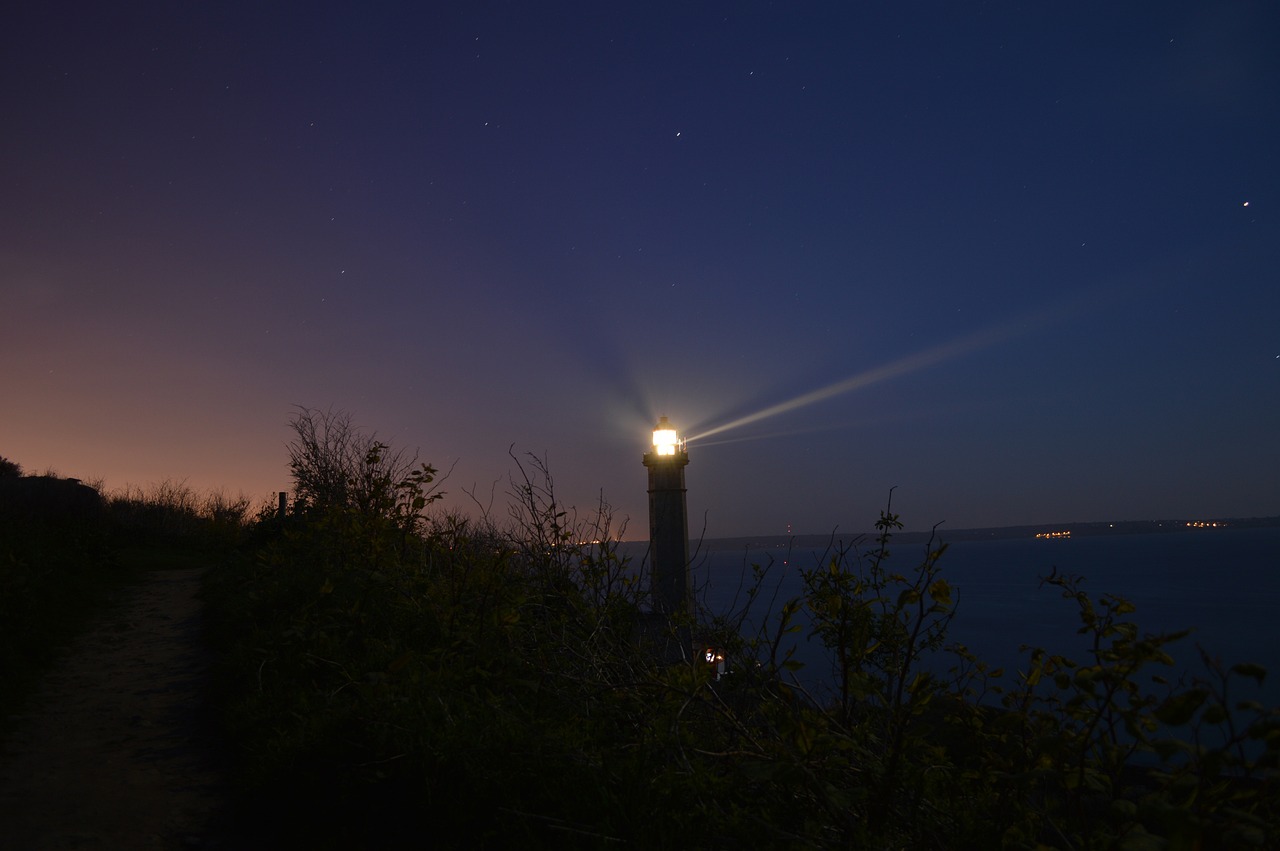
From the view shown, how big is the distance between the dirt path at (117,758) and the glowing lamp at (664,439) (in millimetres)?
8095

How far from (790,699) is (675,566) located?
961cm

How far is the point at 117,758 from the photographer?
4488mm

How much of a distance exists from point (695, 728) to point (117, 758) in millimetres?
3711

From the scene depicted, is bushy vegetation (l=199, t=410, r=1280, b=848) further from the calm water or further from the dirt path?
the calm water

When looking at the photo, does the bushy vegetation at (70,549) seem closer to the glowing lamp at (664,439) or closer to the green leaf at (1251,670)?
the green leaf at (1251,670)

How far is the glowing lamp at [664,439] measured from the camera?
44.0 ft

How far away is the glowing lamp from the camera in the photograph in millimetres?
13422

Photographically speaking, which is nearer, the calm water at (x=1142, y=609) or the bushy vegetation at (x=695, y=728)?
the bushy vegetation at (x=695, y=728)

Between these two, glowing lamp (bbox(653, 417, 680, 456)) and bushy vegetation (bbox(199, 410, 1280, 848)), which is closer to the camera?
bushy vegetation (bbox(199, 410, 1280, 848))

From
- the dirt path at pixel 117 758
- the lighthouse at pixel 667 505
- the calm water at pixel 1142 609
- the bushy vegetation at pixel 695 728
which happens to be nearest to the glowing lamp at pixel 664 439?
the lighthouse at pixel 667 505

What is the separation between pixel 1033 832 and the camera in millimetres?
2943

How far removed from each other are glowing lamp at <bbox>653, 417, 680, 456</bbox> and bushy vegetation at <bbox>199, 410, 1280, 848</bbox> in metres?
7.02

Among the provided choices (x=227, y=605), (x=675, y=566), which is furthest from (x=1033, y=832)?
(x=675, y=566)

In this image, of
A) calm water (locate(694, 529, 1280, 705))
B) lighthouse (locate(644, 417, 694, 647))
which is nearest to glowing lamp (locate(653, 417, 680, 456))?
lighthouse (locate(644, 417, 694, 647))
